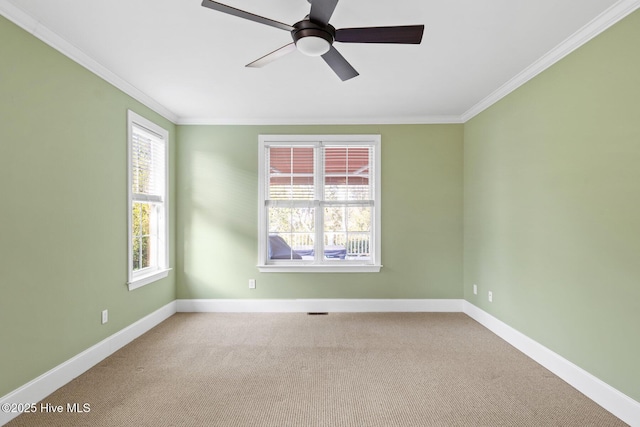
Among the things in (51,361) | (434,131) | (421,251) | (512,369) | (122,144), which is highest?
(434,131)

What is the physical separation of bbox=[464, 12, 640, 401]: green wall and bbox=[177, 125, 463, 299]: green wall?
76 centimetres

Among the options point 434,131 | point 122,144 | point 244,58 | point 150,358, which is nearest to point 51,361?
point 150,358

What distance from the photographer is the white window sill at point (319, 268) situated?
4418 mm

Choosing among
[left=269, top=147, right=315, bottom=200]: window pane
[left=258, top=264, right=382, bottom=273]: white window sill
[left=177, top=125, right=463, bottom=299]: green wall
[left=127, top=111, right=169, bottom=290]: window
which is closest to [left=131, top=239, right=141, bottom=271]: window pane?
[left=127, top=111, right=169, bottom=290]: window

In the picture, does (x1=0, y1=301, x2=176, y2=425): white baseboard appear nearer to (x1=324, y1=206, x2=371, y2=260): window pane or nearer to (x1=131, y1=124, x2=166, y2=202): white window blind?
(x1=131, y1=124, x2=166, y2=202): white window blind

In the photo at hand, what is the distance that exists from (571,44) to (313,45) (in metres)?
2.06

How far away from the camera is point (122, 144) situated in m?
3.31

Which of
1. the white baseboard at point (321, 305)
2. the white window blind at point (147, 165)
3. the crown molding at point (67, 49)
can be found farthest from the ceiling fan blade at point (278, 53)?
the white baseboard at point (321, 305)

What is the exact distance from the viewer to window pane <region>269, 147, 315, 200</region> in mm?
4516

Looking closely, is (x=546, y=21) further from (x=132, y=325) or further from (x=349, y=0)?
(x=132, y=325)

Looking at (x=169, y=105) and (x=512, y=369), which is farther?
(x=169, y=105)

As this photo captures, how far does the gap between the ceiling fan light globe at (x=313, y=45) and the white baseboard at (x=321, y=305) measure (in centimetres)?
327

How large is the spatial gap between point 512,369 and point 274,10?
11.3 feet

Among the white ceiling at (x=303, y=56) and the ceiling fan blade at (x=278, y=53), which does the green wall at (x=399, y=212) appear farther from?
the ceiling fan blade at (x=278, y=53)
